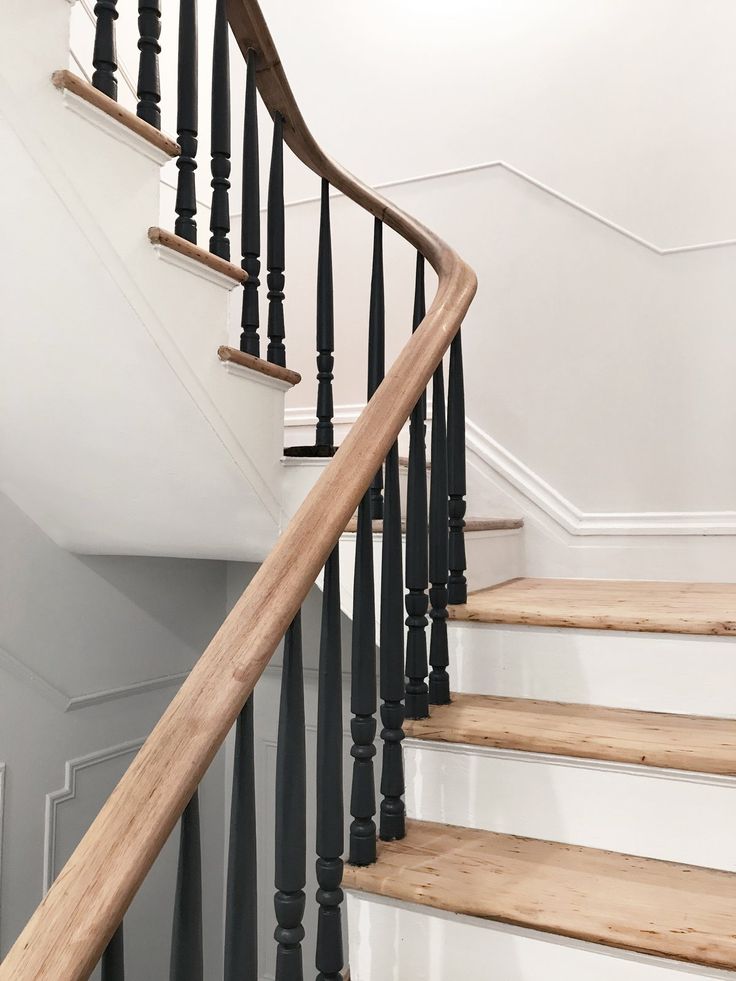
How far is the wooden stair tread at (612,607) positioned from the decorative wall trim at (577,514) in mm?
280

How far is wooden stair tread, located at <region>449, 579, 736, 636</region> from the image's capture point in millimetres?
1483

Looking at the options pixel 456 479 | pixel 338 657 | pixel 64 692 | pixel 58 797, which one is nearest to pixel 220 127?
pixel 456 479

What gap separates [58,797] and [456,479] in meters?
1.68

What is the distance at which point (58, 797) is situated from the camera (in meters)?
2.40

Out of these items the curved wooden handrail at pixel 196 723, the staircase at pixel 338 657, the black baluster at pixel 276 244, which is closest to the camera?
the curved wooden handrail at pixel 196 723

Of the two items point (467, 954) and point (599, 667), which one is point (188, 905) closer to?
point (467, 954)

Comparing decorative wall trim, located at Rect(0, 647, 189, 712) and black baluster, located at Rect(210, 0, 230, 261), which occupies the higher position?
black baluster, located at Rect(210, 0, 230, 261)

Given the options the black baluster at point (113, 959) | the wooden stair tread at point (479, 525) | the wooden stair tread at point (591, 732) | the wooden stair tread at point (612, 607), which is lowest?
the black baluster at point (113, 959)

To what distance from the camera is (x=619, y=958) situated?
3.44 ft

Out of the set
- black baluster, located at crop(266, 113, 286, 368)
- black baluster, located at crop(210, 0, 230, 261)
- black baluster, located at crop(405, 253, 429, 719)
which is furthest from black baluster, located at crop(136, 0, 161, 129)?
black baluster, located at crop(405, 253, 429, 719)

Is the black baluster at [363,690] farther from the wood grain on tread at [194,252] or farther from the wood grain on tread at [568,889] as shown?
the wood grain on tread at [194,252]

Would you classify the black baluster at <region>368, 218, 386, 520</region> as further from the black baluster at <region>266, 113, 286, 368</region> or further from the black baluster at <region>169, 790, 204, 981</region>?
the black baluster at <region>169, 790, 204, 981</region>

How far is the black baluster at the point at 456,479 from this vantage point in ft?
5.48

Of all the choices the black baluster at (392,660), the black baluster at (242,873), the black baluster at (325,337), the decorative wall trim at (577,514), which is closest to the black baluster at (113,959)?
the black baluster at (242,873)
